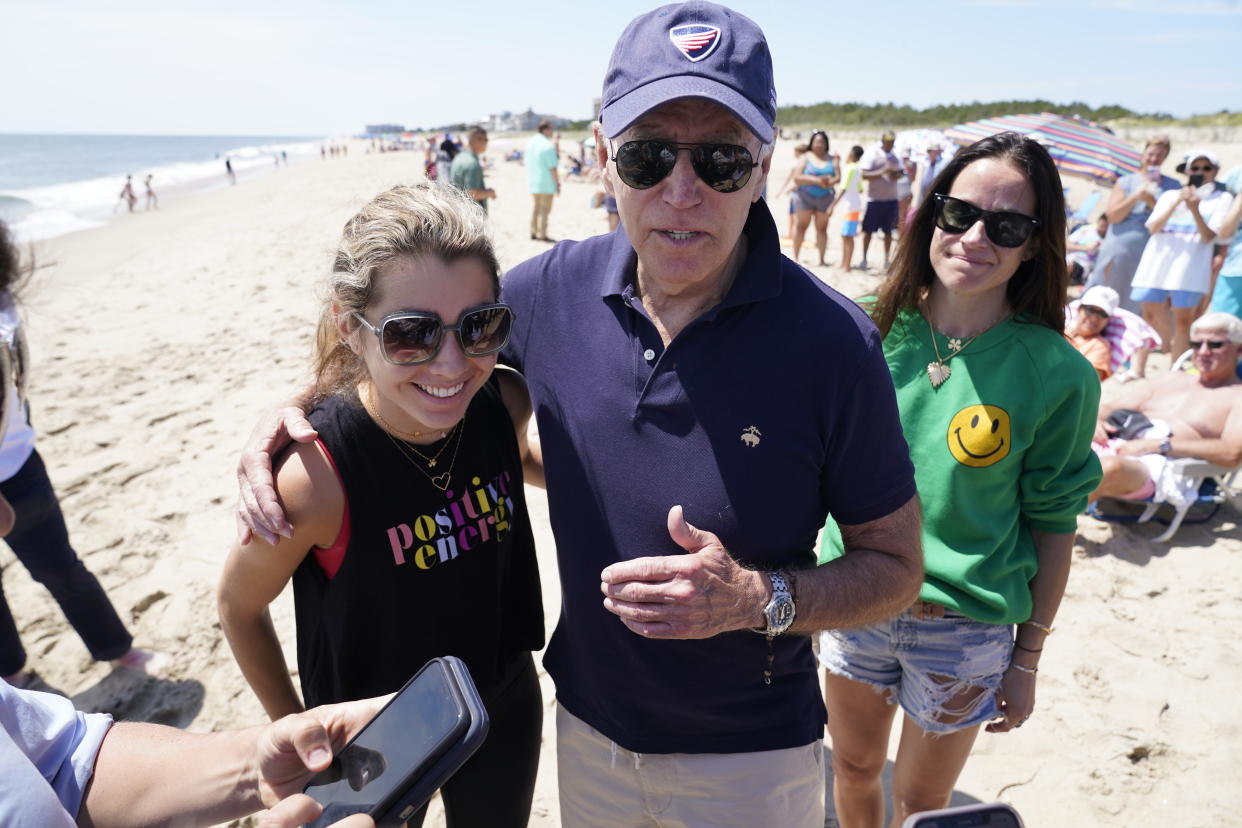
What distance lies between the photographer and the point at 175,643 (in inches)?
148

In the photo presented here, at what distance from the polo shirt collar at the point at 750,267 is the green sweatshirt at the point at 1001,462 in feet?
2.57

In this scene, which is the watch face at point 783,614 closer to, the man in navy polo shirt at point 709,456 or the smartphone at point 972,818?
the man in navy polo shirt at point 709,456

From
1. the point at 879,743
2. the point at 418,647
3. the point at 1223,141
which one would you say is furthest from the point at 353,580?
the point at 1223,141

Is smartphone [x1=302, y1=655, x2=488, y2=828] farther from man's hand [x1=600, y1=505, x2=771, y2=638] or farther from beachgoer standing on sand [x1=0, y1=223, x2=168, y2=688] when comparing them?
beachgoer standing on sand [x1=0, y1=223, x2=168, y2=688]

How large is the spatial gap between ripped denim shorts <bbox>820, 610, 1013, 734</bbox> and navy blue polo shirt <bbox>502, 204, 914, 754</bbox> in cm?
44

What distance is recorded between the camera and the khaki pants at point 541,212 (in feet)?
41.4

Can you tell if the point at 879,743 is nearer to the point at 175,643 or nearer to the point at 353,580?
the point at 353,580

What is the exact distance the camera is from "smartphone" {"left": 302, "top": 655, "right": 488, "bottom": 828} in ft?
3.91

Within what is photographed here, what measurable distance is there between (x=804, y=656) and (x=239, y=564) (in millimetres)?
1367

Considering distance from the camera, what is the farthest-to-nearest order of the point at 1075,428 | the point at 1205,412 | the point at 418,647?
the point at 1205,412, the point at 1075,428, the point at 418,647

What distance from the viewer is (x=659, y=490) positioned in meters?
1.57

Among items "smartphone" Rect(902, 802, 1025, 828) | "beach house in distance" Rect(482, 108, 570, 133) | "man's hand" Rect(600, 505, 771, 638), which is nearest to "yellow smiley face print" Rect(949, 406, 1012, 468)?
"man's hand" Rect(600, 505, 771, 638)

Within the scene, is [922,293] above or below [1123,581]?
above

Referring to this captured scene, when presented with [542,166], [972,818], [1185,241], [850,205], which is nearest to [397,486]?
[972,818]
